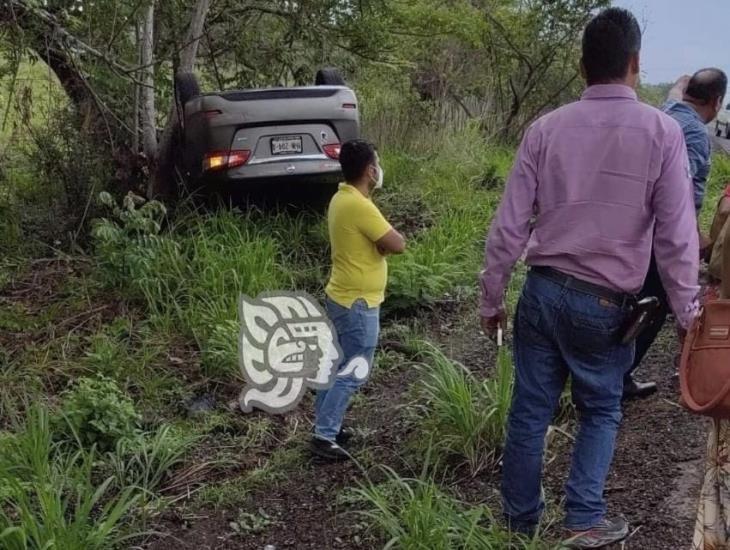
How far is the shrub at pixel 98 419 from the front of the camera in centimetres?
361

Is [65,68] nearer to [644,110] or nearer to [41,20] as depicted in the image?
[41,20]

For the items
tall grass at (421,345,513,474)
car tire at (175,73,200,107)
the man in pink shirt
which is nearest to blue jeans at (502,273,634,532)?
the man in pink shirt

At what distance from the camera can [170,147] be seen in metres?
6.39

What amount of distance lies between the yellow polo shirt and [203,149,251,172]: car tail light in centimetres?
218

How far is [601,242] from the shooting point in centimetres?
251

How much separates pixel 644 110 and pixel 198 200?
416cm

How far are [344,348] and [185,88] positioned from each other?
325cm

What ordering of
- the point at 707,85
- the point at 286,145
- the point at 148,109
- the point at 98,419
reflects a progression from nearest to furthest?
the point at 98,419
the point at 707,85
the point at 286,145
the point at 148,109

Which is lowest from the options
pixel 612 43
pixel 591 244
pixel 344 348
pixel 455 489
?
pixel 455 489

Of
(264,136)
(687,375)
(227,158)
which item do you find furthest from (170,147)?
(687,375)

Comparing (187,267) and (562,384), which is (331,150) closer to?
(187,267)

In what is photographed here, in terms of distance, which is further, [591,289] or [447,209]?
[447,209]

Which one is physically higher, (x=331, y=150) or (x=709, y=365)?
(x=709, y=365)

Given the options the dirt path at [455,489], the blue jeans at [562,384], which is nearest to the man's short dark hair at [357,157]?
the blue jeans at [562,384]
